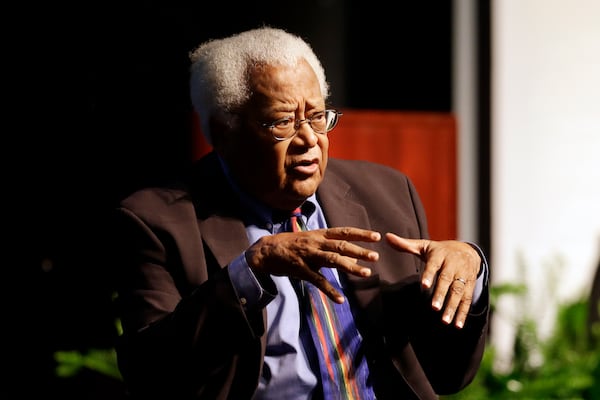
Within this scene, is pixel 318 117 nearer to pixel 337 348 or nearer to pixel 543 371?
pixel 337 348

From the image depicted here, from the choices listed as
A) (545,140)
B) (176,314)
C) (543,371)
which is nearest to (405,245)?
(176,314)

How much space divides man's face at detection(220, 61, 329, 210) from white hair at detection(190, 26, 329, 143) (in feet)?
0.08

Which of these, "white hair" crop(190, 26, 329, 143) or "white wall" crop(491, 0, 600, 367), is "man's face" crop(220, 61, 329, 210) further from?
"white wall" crop(491, 0, 600, 367)

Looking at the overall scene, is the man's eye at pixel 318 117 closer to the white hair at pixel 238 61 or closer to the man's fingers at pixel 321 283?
the white hair at pixel 238 61

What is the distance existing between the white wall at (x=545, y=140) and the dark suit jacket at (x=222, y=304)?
3168mm

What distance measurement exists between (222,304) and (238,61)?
0.56 meters

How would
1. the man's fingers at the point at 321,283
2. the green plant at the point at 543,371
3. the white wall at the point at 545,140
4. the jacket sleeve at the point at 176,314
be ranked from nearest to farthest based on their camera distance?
the man's fingers at the point at 321,283 < the jacket sleeve at the point at 176,314 < the green plant at the point at 543,371 < the white wall at the point at 545,140

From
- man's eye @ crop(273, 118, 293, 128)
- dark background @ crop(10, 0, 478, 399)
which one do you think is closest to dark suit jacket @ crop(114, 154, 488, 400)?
man's eye @ crop(273, 118, 293, 128)

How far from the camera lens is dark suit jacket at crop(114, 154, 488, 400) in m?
1.95

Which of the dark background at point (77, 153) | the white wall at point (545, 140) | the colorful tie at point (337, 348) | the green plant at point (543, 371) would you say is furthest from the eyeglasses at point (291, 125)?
the white wall at point (545, 140)

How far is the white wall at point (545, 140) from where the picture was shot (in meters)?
5.38

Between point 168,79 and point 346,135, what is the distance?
2.91 feet

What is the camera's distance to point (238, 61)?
210 centimetres

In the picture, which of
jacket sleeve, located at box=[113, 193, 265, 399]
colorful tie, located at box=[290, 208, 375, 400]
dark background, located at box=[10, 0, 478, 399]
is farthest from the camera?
dark background, located at box=[10, 0, 478, 399]
